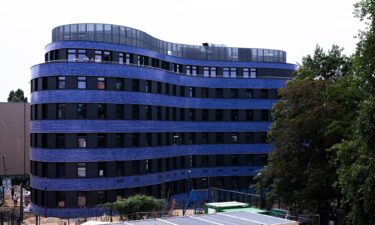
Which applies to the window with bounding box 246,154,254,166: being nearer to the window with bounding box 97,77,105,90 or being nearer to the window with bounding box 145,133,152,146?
the window with bounding box 145,133,152,146

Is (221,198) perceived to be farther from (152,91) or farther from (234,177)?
(152,91)

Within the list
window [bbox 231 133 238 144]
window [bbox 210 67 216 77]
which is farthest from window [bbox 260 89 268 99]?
window [bbox 210 67 216 77]

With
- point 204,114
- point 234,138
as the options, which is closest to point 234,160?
point 234,138

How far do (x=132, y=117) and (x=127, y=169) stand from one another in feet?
18.6

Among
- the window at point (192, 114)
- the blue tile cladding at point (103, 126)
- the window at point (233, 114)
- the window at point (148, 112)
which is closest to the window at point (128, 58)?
the window at point (148, 112)

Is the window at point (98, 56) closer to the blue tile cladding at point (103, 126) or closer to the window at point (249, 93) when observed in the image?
the blue tile cladding at point (103, 126)

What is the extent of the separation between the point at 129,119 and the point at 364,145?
31.4m

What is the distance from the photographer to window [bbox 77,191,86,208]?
50375 millimetres

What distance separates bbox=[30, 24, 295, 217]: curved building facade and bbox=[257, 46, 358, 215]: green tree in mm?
16685

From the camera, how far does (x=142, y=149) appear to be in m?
55.4

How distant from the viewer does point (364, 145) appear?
2689 cm

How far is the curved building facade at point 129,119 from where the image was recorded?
5053 centimetres

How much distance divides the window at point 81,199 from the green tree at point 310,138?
Answer: 61.3ft

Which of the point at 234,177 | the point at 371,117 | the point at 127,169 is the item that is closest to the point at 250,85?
the point at 234,177
